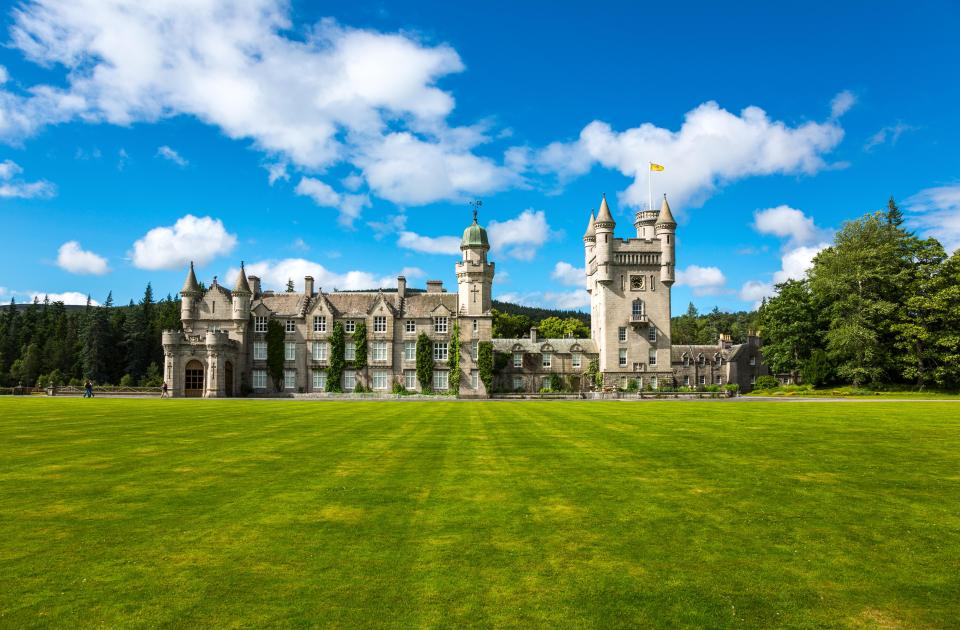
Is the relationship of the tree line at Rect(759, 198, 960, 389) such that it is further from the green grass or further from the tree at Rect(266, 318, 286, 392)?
the tree at Rect(266, 318, 286, 392)

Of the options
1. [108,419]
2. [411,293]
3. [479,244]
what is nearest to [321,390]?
[411,293]

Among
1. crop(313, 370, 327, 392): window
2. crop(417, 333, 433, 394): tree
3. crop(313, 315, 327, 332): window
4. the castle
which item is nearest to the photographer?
the castle


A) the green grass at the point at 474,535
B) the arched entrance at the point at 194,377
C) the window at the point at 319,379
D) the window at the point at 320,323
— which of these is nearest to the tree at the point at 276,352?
the window at the point at 320,323

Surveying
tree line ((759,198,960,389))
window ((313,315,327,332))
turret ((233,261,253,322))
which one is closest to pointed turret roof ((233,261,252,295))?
turret ((233,261,253,322))

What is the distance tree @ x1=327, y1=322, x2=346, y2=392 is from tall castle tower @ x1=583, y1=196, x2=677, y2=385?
2777 centimetres

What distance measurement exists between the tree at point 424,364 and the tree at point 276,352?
1390 centimetres

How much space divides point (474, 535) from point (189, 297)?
196ft

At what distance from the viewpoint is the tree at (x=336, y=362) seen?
198 feet

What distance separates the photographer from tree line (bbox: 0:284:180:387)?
7969 cm

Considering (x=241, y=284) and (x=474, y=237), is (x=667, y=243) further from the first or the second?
(x=241, y=284)

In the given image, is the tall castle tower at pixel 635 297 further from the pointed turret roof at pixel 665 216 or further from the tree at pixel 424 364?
the tree at pixel 424 364

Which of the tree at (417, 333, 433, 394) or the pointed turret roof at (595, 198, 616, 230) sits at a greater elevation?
the pointed turret roof at (595, 198, 616, 230)

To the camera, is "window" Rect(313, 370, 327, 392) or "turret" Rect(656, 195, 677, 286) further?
"turret" Rect(656, 195, 677, 286)

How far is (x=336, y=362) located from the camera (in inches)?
2387
